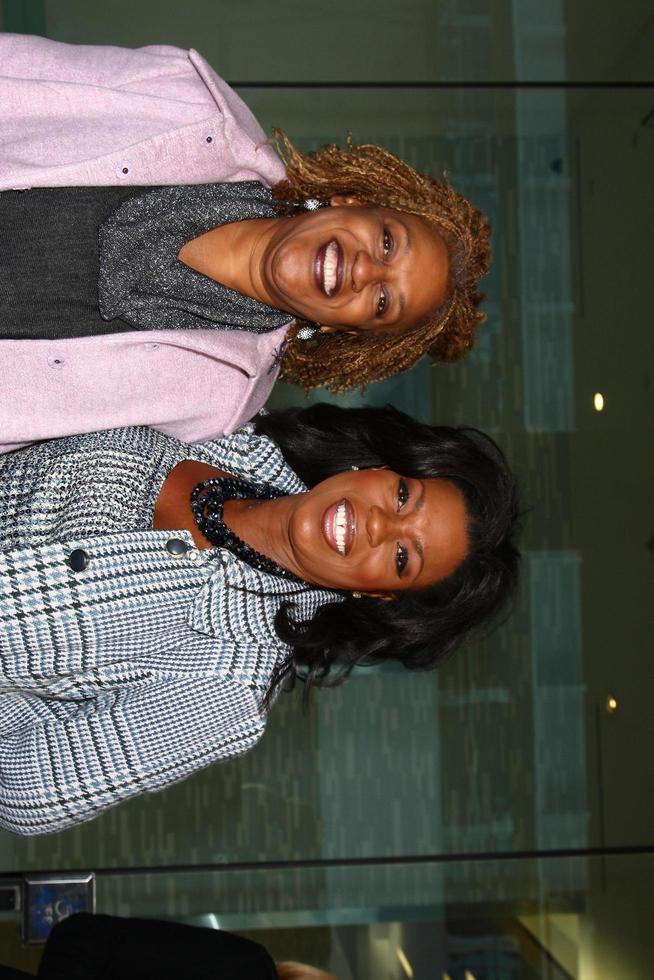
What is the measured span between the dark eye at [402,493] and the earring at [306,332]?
327 mm

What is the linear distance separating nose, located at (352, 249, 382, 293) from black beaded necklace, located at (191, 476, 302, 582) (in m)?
0.38

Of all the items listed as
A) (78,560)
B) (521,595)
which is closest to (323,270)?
(78,560)

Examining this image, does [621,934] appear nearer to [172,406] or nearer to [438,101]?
[172,406]

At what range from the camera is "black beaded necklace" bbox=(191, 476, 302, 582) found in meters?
1.70

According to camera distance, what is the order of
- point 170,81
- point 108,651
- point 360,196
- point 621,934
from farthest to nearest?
point 621,934
point 360,196
point 170,81
point 108,651

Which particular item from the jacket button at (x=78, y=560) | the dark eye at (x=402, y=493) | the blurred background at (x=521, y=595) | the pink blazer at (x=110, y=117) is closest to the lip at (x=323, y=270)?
the pink blazer at (x=110, y=117)

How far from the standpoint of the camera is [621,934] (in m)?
2.92

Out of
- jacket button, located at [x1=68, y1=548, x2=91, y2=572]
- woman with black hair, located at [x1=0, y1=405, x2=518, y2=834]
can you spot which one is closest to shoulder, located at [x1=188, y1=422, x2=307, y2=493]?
woman with black hair, located at [x1=0, y1=405, x2=518, y2=834]

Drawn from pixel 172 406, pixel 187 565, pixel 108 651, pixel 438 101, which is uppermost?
pixel 438 101

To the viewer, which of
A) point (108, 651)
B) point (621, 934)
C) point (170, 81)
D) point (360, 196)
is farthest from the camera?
point (621, 934)

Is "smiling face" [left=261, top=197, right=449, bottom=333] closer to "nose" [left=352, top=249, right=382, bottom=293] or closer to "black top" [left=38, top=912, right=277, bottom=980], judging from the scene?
"nose" [left=352, top=249, right=382, bottom=293]

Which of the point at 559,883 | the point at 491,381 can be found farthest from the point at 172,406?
the point at 559,883

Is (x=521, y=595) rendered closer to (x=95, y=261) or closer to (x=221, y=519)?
(x=221, y=519)

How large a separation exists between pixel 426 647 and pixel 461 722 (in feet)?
3.71
